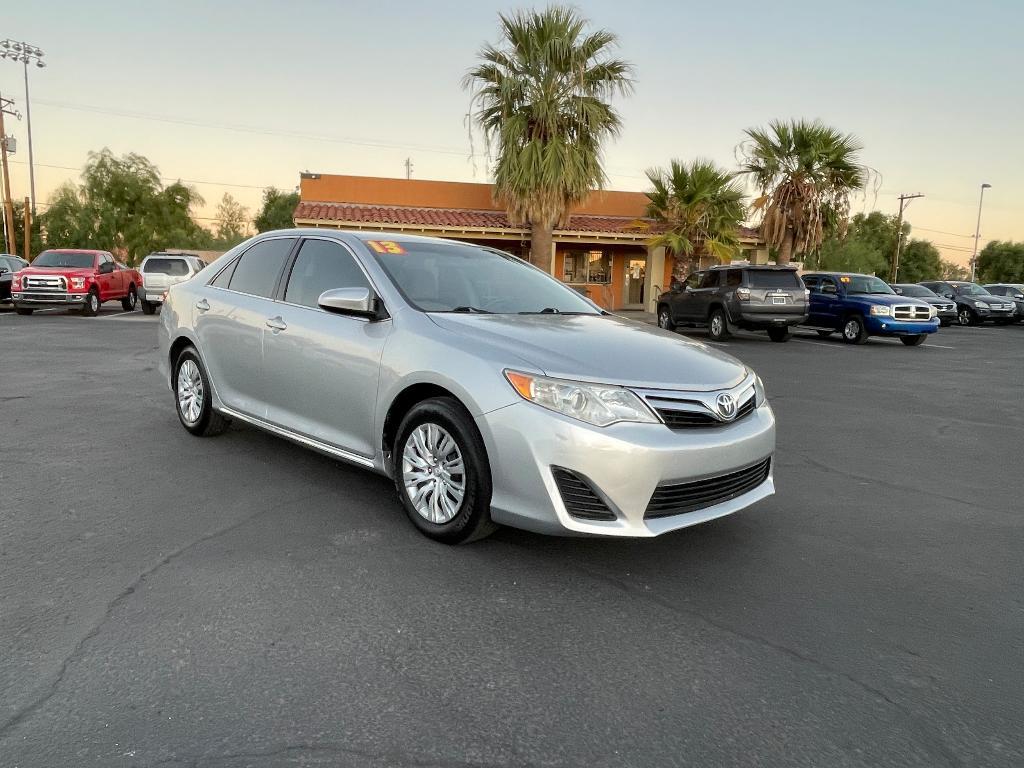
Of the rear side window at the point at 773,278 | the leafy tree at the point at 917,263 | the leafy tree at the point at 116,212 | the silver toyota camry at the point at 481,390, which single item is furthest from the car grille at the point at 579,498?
the leafy tree at the point at 917,263

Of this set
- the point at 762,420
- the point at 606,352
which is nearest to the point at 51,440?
the point at 606,352

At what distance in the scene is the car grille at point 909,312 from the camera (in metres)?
17.0

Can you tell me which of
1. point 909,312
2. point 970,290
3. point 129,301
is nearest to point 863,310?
point 909,312

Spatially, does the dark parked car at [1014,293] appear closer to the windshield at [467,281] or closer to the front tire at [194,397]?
the windshield at [467,281]

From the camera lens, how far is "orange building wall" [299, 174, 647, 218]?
2625 centimetres

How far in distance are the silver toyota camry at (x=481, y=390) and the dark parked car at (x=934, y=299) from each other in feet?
63.5

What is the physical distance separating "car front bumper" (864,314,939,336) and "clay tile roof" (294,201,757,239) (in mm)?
8984

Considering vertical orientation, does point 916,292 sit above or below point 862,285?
below

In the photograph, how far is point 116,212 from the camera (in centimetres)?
4925

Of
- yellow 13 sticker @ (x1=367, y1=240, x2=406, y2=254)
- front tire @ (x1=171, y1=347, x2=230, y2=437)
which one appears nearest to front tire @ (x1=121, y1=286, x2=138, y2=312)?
front tire @ (x1=171, y1=347, x2=230, y2=437)

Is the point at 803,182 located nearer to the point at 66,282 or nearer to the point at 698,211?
the point at 698,211

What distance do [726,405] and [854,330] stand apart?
52.2ft

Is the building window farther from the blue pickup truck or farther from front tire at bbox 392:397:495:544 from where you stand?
front tire at bbox 392:397:495:544

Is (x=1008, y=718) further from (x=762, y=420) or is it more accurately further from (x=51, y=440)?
(x=51, y=440)
